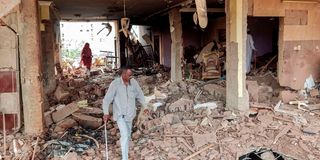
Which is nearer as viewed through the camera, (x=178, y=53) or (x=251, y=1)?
(x=251, y=1)

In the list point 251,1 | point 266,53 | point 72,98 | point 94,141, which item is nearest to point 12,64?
point 94,141

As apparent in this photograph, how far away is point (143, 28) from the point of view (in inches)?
912

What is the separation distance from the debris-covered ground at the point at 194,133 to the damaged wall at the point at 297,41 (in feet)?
4.05

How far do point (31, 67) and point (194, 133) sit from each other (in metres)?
3.67

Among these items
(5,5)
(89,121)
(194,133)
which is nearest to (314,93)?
(194,133)

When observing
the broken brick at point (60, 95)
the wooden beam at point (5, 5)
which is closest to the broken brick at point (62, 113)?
the broken brick at point (60, 95)

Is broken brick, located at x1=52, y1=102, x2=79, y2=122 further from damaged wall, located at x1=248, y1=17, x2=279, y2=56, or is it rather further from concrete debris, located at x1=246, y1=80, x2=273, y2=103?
damaged wall, located at x1=248, y1=17, x2=279, y2=56

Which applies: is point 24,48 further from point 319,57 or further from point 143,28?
point 143,28

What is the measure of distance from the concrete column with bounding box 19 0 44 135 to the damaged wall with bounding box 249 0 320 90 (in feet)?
21.9

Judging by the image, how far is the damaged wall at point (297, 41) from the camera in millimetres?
10383

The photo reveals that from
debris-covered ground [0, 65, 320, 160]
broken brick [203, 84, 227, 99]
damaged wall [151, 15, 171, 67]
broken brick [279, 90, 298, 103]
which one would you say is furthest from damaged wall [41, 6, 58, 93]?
damaged wall [151, 15, 171, 67]

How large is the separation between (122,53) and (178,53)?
8400mm

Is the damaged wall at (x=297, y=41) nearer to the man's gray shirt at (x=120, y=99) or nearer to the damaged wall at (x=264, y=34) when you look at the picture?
the damaged wall at (x=264, y=34)

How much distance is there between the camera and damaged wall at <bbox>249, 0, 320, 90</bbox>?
34.1 ft
